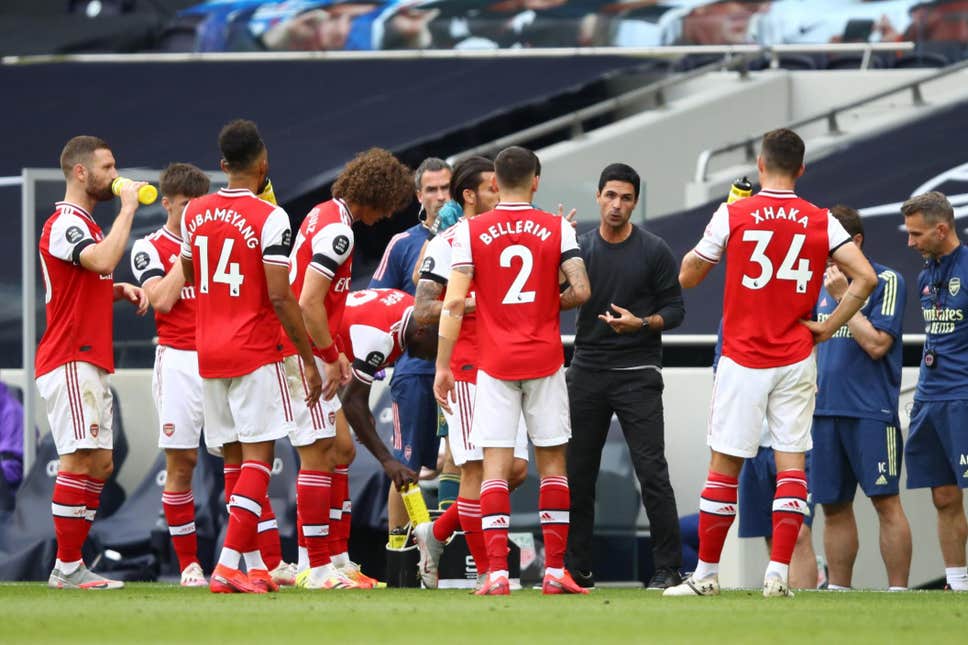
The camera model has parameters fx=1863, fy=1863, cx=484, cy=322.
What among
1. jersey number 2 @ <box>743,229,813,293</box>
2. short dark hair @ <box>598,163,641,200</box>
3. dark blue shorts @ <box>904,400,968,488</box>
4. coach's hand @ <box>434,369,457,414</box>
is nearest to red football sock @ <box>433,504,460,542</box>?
coach's hand @ <box>434,369,457,414</box>

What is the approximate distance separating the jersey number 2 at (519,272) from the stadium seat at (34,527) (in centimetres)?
476

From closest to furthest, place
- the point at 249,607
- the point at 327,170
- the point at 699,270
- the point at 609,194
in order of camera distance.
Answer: the point at 249,607
the point at 699,270
the point at 609,194
the point at 327,170

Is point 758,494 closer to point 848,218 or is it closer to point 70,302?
point 848,218

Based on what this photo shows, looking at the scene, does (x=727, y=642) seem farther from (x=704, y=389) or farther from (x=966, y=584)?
(x=704, y=389)

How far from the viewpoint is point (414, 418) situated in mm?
10086

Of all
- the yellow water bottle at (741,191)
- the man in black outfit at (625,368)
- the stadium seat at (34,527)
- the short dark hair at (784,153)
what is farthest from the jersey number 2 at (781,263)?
the stadium seat at (34,527)

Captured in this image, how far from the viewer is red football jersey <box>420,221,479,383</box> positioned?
8.69 m

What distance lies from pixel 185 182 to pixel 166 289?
69 centimetres

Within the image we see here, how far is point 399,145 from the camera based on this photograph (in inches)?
658

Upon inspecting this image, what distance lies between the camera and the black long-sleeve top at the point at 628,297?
9.51 m

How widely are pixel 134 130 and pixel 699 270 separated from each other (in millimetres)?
10695

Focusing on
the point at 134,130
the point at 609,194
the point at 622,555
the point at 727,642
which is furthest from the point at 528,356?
the point at 134,130

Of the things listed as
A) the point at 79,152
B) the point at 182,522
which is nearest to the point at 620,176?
the point at 79,152

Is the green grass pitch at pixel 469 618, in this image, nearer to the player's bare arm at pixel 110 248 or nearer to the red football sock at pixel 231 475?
the red football sock at pixel 231 475
